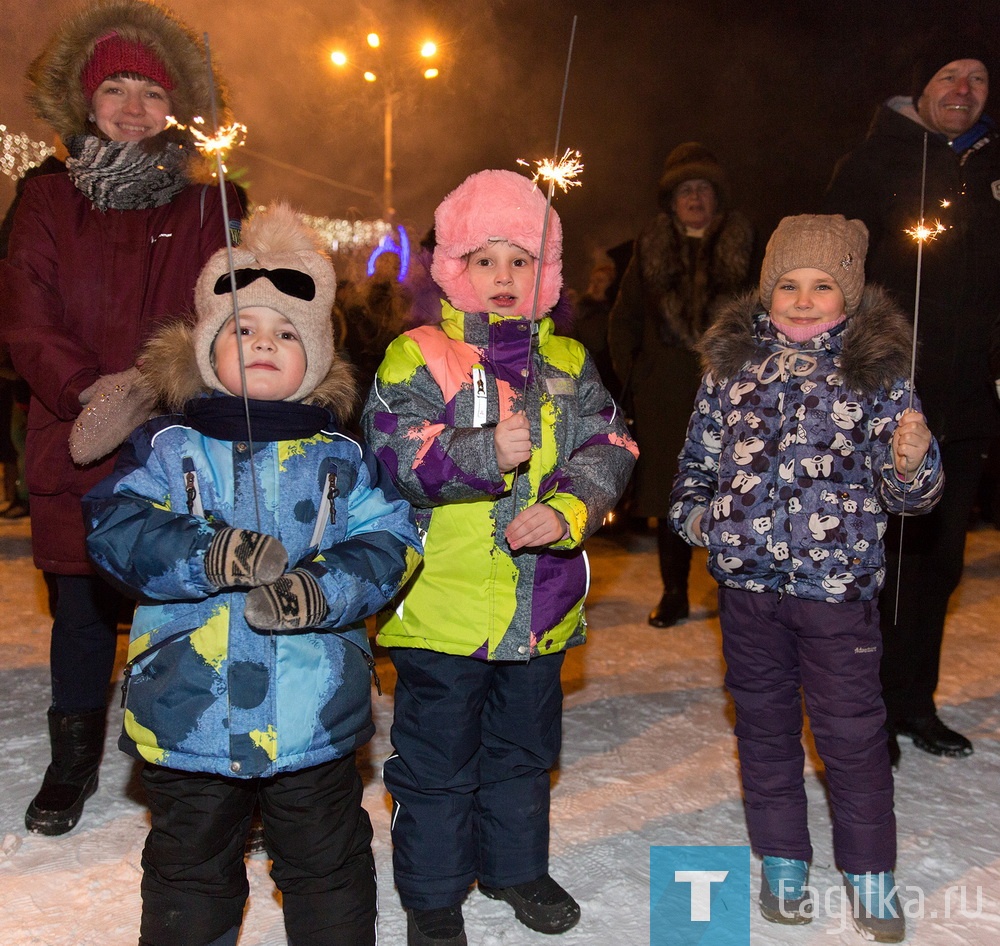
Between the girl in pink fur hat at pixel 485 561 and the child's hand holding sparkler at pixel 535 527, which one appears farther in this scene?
the girl in pink fur hat at pixel 485 561

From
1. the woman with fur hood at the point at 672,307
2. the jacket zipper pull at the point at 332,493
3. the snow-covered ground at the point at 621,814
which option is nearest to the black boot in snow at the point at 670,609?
the woman with fur hood at the point at 672,307

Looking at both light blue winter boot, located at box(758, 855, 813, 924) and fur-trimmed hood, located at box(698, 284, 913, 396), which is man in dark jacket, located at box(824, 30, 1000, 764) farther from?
light blue winter boot, located at box(758, 855, 813, 924)

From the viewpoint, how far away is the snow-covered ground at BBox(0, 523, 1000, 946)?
2.23 m

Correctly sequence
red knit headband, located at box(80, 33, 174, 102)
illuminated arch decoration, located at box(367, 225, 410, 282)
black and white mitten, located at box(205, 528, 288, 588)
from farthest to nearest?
illuminated arch decoration, located at box(367, 225, 410, 282), red knit headband, located at box(80, 33, 174, 102), black and white mitten, located at box(205, 528, 288, 588)

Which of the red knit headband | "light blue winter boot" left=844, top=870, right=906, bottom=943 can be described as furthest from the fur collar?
"light blue winter boot" left=844, top=870, right=906, bottom=943

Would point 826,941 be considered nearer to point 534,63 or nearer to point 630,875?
point 630,875

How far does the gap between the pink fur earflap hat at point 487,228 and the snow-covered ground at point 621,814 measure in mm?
1369

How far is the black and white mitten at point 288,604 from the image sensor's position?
173 cm

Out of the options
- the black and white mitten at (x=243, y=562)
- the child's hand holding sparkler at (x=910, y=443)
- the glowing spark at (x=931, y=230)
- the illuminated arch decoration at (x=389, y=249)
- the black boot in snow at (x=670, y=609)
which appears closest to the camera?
the black and white mitten at (x=243, y=562)

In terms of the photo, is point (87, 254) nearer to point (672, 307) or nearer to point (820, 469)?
point (820, 469)

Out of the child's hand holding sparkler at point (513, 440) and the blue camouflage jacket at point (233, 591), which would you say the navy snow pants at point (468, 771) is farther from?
the child's hand holding sparkler at point (513, 440)

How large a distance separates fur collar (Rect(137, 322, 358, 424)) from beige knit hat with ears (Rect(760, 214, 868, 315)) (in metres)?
1.09

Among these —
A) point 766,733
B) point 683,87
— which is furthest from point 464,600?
point 683,87

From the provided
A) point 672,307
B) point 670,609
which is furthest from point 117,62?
point 670,609
